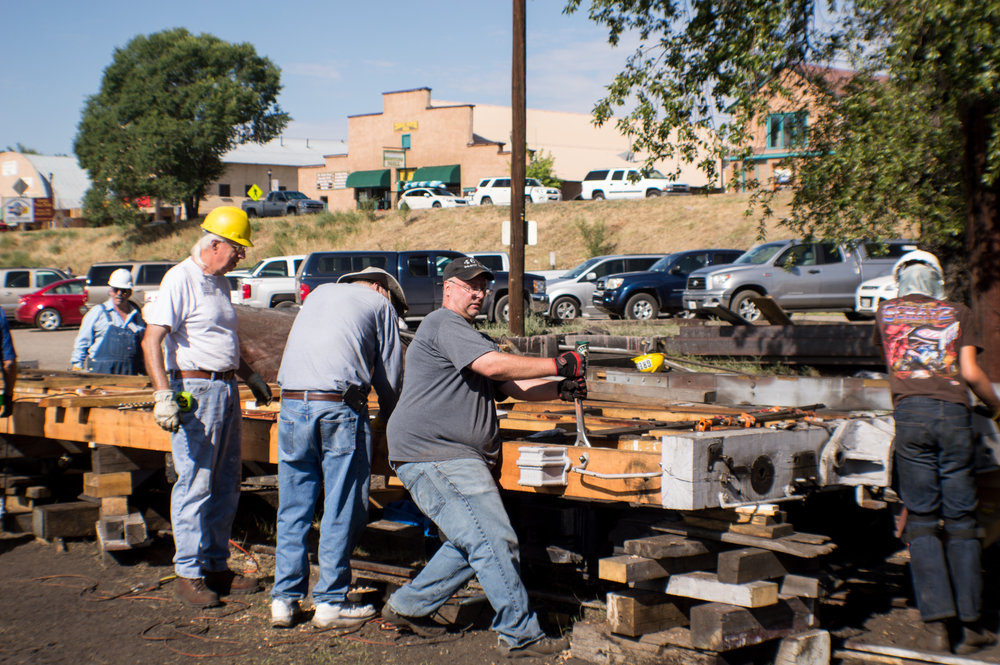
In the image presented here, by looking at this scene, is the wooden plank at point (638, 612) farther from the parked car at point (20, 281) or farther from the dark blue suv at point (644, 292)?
the parked car at point (20, 281)

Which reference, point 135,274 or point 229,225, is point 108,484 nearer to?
point 229,225

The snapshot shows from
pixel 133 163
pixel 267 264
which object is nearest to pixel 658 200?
pixel 267 264

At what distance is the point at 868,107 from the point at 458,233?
3253 centimetres

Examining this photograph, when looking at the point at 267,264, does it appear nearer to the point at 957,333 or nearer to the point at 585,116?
the point at 957,333

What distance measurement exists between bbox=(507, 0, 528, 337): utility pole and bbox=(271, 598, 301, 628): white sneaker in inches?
417

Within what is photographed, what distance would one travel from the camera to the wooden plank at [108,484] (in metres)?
5.89

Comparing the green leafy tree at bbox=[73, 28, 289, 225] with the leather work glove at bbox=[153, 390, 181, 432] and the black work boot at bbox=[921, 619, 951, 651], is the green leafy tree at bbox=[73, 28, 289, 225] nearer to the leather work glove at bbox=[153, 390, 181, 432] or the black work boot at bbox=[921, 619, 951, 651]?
the leather work glove at bbox=[153, 390, 181, 432]

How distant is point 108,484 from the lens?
5.90 meters

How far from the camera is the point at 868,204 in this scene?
8922 millimetres

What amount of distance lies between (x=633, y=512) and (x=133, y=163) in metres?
51.4

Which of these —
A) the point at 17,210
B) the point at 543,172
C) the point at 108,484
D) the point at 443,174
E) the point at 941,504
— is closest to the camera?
the point at 941,504

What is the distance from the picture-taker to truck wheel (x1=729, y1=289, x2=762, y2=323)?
18812 millimetres

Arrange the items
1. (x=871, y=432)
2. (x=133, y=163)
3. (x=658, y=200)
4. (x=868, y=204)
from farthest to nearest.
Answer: (x=133, y=163) < (x=658, y=200) < (x=868, y=204) < (x=871, y=432)

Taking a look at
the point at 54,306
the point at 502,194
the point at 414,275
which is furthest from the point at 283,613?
the point at 502,194
